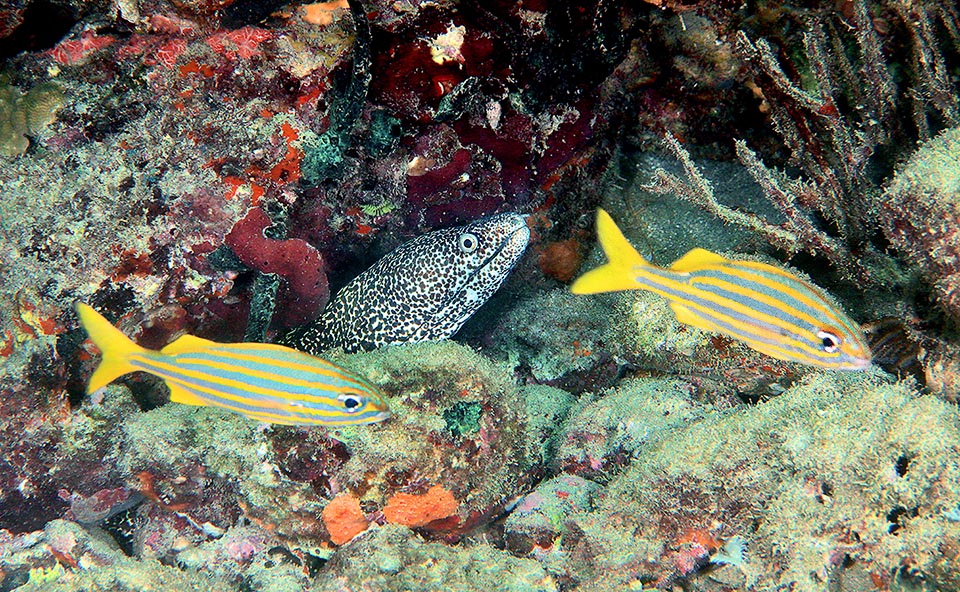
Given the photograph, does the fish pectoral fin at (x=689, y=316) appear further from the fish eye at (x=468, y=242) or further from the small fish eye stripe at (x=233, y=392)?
the fish eye at (x=468, y=242)

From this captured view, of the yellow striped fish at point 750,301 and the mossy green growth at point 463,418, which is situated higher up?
the yellow striped fish at point 750,301

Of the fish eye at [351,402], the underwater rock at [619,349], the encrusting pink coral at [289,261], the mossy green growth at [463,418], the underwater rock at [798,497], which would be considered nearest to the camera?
the underwater rock at [798,497]

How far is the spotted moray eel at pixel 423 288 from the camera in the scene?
435 centimetres

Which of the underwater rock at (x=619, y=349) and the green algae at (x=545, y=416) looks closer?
the underwater rock at (x=619, y=349)

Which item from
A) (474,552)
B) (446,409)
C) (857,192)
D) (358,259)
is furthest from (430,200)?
(857,192)

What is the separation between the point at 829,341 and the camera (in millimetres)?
2133

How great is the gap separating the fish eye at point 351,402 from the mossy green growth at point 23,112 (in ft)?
9.53

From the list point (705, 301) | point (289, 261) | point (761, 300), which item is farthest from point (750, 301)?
point (289, 261)

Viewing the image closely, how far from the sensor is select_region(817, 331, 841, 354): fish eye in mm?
2123

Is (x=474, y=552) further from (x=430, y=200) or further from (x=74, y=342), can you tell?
(x=74, y=342)

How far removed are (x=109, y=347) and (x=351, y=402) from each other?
1.28 m

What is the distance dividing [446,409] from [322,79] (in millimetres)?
2404

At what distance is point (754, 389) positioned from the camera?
11.4ft

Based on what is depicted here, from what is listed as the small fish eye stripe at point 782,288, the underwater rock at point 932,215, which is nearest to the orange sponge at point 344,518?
the small fish eye stripe at point 782,288
